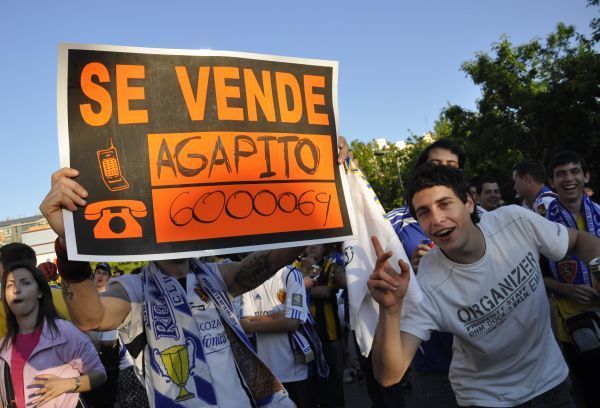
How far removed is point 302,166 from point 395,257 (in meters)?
0.67

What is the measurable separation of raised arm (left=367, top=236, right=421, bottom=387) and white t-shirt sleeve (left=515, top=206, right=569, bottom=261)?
1.06 m

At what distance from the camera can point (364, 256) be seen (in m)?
2.92

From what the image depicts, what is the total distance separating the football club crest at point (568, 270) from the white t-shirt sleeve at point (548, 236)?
1466 mm

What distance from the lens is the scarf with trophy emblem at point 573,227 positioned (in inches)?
177

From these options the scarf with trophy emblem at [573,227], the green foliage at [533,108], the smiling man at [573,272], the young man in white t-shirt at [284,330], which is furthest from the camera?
the green foliage at [533,108]

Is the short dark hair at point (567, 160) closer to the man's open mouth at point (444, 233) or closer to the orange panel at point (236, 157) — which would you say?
the man's open mouth at point (444, 233)

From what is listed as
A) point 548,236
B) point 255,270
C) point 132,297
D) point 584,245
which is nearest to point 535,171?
point 584,245

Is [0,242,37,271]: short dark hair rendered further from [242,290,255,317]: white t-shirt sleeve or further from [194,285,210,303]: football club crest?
[194,285,210,303]: football club crest

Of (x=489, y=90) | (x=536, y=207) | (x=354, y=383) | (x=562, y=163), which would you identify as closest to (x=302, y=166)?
(x=562, y=163)

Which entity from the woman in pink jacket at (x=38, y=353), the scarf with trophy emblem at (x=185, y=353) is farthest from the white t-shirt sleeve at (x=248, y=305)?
the scarf with trophy emblem at (x=185, y=353)

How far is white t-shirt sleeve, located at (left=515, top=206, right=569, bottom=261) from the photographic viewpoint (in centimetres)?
318

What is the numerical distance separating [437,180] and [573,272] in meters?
2.15

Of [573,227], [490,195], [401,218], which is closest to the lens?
[401,218]

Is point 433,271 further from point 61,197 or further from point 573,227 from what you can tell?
point 573,227
